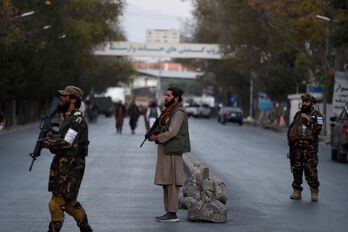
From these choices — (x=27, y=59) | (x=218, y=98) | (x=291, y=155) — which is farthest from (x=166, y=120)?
(x=218, y=98)

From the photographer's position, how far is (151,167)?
82.2ft

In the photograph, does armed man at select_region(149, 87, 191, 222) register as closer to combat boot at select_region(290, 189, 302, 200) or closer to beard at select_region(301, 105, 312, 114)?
beard at select_region(301, 105, 312, 114)

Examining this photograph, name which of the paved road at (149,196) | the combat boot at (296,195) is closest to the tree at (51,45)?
the paved road at (149,196)

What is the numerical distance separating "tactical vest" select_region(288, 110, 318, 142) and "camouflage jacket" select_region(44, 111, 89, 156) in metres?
6.49

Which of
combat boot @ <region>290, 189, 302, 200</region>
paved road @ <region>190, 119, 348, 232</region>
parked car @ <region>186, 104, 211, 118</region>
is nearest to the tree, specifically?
paved road @ <region>190, 119, 348, 232</region>

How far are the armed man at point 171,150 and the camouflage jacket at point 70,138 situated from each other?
7.74 ft

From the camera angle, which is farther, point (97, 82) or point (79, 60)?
point (97, 82)

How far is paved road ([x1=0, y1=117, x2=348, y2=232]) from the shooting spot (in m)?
13.5

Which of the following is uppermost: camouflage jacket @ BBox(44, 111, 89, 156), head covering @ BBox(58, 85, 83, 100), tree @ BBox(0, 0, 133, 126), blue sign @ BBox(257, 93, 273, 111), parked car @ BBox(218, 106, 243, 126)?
tree @ BBox(0, 0, 133, 126)

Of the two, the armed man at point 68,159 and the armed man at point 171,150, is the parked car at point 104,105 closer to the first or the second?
the armed man at point 171,150

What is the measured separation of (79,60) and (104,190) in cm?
5692

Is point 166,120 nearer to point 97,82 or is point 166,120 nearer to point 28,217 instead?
point 28,217

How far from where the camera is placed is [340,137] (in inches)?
1166

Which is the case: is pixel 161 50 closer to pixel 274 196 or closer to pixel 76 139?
pixel 274 196
